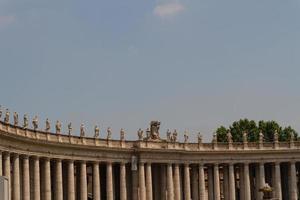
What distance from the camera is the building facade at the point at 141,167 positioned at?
109m

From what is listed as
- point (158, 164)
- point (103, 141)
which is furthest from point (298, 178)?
point (103, 141)

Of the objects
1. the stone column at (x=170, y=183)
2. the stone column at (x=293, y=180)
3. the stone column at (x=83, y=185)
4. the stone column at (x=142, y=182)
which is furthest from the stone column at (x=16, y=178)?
the stone column at (x=293, y=180)

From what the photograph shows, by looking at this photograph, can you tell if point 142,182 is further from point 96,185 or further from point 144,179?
point 96,185

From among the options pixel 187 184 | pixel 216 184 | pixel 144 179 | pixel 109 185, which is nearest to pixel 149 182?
pixel 144 179

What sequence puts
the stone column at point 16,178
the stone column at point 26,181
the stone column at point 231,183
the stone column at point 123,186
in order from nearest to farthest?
the stone column at point 16,178, the stone column at point 26,181, the stone column at point 123,186, the stone column at point 231,183

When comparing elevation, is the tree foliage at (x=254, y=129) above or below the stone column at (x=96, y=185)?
above

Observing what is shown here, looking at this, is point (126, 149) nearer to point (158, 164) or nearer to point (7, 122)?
point (158, 164)

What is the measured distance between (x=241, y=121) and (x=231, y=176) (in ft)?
105

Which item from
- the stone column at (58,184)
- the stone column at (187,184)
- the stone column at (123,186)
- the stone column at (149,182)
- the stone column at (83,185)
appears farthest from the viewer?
the stone column at (187,184)

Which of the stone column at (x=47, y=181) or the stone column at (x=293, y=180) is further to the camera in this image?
the stone column at (x=293, y=180)

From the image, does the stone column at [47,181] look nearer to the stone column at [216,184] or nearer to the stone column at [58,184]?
the stone column at [58,184]

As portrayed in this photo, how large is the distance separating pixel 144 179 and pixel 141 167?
6.81 ft

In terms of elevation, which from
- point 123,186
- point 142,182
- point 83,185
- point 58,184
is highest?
point 142,182

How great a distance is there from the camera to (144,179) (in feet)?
437
